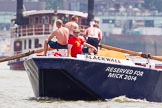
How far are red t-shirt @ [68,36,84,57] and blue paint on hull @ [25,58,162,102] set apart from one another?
0.42 m

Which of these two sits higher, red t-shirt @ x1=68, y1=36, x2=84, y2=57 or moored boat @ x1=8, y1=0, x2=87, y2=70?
red t-shirt @ x1=68, y1=36, x2=84, y2=57

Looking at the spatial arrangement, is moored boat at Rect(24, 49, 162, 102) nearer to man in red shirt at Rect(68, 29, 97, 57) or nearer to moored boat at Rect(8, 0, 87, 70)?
man in red shirt at Rect(68, 29, 97, 57)

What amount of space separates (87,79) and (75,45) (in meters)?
0.87

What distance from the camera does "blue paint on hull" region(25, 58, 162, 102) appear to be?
82.1ft

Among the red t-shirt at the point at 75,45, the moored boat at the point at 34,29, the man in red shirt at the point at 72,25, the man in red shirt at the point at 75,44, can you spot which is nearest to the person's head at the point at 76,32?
the man in red shirt at the point at 75,44

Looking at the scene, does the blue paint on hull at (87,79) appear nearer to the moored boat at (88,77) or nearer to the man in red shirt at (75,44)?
the moored boat at (88,77)

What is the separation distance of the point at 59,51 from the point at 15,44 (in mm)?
40130

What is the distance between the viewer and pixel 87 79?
2538 cm

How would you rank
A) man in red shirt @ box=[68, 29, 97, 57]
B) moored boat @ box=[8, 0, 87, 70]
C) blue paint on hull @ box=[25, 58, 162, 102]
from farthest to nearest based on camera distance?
moored boat @ box=[8, 0, 87, 70] < man in red shirt @ box=[68, 29, 97, 57] < blue paint on hull @ box=[25, 58, 162, 102]

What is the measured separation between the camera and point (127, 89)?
1026 inches

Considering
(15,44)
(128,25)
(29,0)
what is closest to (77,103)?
(15,44)

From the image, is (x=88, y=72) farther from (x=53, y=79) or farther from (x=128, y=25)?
(x=128, y=25)

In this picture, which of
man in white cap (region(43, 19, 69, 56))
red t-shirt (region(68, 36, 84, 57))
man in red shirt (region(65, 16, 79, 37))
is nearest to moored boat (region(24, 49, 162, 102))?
red t-shirt (region(68, 36, 84, 57))

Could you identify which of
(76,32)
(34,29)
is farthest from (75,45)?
(34,29)
